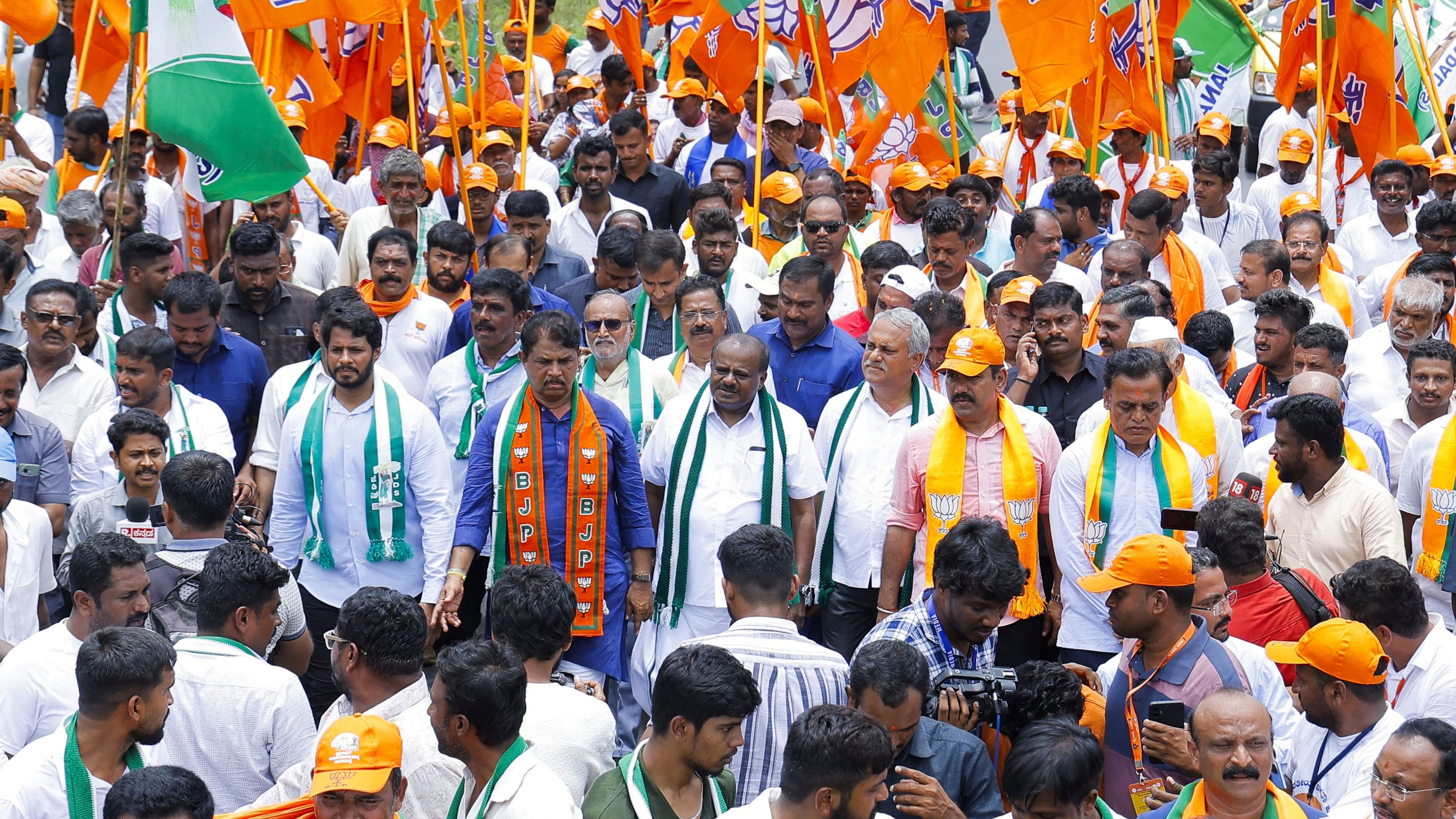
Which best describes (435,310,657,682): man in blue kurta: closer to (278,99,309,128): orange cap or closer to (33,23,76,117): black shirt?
(278,99,309,128): orange cap

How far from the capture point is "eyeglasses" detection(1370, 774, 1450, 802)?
13.1ft

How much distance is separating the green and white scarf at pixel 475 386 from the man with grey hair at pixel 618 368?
0.32 m

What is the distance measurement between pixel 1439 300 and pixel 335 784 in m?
6.18

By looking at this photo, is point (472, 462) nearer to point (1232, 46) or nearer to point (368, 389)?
point (368, 389)

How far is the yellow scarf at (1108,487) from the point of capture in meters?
6.18

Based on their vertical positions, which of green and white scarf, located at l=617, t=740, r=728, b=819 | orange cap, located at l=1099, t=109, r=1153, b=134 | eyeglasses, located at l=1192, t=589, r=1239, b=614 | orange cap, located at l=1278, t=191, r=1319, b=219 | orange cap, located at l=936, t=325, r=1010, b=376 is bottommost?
green and white scarf, located at l=617, t=740, r=728, b=819

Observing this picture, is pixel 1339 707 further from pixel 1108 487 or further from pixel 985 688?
pixel 1108 487

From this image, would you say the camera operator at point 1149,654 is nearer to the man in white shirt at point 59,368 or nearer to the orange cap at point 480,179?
the man in white shirt at point 59,368

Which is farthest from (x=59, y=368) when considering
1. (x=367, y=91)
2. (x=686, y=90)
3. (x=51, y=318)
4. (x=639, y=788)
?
(x=686, y=90)

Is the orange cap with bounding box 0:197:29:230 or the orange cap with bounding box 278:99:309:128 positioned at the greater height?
the orange cap with bounding box 278:99:309:128

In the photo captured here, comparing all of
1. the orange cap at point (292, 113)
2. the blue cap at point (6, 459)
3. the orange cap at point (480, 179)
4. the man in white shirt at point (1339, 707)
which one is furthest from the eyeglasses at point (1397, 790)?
the orange cap at point (292, 113)

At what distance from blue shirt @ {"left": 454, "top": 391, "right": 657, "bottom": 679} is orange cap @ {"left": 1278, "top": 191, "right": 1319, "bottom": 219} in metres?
5.60

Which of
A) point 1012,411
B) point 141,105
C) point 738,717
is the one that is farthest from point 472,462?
point 141,105

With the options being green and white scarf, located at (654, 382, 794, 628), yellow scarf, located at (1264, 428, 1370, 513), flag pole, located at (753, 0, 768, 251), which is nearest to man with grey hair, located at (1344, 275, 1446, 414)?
yellow scarf, located at (1264, 428, 1370, 513)
